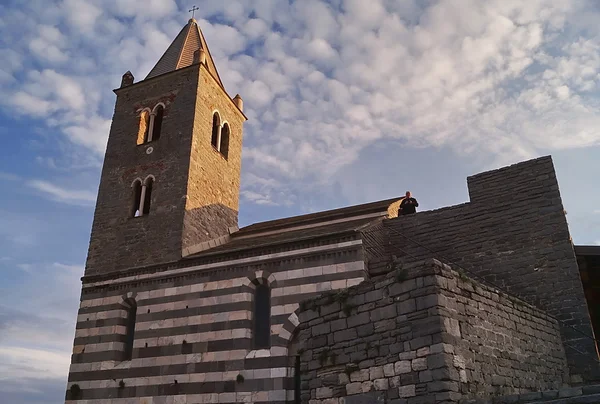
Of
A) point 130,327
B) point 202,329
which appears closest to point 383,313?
point 202,329

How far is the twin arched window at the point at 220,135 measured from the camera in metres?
22.5

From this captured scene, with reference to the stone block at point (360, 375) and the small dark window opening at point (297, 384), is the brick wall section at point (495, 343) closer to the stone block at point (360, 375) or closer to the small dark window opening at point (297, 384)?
the stone block at point (360, 375)

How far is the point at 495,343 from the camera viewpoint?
8844mm

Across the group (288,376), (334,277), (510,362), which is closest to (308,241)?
(334,277)

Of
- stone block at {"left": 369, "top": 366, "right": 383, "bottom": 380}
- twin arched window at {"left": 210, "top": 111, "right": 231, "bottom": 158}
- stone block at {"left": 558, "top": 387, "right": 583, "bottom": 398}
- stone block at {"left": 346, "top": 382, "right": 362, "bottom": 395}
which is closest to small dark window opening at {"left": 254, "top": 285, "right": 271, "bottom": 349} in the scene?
stone block at {"left": 346, "top": 382, "right": 362, "bottom": 395}

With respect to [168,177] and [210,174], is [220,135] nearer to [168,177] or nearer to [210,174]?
[210,174]

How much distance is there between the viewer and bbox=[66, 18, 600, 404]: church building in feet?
27.5

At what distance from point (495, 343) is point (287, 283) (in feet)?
24.8

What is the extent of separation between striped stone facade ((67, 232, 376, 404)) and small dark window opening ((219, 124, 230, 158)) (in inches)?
280

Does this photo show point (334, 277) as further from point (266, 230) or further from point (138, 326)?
point (138, 326)

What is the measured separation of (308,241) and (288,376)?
151 inches

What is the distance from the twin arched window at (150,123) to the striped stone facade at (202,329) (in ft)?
20.7

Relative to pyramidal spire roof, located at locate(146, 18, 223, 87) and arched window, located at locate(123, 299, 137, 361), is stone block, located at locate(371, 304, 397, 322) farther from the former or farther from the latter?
pyramidal spire roof, located at locate(146, 18, 223, 87)

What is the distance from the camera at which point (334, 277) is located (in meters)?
14.9
